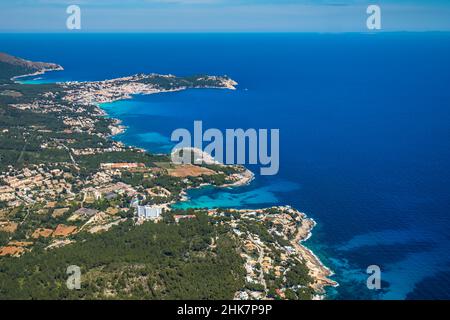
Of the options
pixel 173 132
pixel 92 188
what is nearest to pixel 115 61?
pixel 173 132

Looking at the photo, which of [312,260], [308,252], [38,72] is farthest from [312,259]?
[38,72]

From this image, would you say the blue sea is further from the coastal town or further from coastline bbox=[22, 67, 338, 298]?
the coastal town

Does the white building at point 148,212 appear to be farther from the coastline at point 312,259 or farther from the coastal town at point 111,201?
the coastline at point 312,259

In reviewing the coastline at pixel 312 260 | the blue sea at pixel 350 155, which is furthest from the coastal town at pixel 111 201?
the blue sea at pixel 350 155

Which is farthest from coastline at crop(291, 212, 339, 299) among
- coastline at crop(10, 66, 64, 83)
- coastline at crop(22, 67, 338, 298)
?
coastline at crop(10, 66, 64, 83)

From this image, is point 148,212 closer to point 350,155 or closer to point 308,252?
point 308,252

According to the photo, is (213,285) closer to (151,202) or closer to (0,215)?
(151,202)
